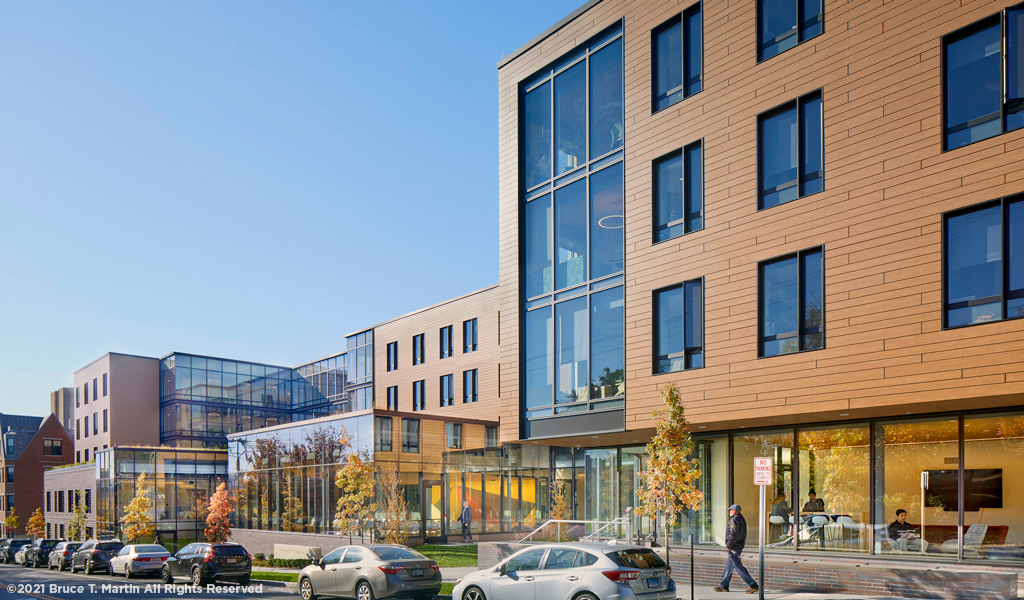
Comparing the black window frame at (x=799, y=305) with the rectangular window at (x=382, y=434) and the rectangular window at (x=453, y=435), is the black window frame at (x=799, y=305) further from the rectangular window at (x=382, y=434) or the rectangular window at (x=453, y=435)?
the rectangular window at (x=453, y=435)

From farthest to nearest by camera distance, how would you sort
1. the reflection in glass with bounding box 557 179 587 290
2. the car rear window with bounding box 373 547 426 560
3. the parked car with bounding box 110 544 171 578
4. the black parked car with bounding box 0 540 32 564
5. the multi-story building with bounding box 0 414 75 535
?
the multi-story building with bounding box 0 414 75 535 → the black parked car with bounding box 0 540 32 564 → the parked car with bounding box 110 544 171 578 → the reflection in glass with bounding box 557 179 587 290 → the car rear window with bounding box 373 547 426 560

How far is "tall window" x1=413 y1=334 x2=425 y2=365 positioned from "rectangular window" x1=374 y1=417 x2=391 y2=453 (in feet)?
56.1

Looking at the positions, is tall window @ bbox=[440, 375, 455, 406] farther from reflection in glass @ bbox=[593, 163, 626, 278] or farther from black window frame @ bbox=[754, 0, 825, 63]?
black window frame @ bbox=[754, 0, 825, 63]

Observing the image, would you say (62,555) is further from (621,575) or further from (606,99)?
(621,575)

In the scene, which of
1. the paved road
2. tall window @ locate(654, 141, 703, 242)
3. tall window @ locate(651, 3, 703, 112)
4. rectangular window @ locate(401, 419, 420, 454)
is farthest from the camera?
rectangular window @ locate(401, 419, 420, 454)

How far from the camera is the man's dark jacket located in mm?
16578

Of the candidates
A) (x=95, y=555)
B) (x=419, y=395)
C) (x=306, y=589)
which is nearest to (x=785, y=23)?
(x=306, y=589)

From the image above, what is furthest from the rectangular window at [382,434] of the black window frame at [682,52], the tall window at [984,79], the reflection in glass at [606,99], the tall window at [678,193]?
the tall window at [984,79]

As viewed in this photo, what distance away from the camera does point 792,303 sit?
1778 centimetres

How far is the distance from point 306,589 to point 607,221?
12.2 metres

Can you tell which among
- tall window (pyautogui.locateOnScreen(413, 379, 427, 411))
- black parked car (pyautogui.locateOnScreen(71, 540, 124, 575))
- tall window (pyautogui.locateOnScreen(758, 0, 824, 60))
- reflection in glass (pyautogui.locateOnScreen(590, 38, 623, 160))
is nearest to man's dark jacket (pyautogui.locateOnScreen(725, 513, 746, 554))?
tall window (pyautogui.locateOnScreen(758, 0, 824, 60))

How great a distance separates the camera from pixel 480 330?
46.9m

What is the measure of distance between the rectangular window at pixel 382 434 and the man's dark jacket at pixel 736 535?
20.6 metres

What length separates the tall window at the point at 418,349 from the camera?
52500 millimetres
